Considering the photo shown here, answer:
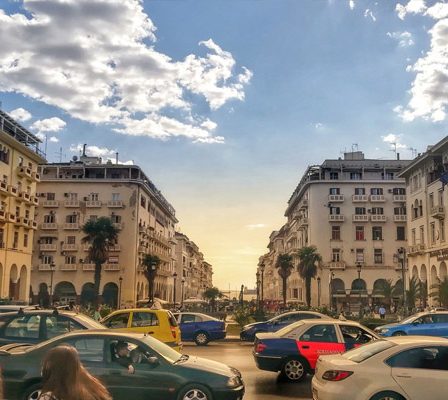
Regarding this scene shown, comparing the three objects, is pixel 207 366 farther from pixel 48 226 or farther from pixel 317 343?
pixel 48 226

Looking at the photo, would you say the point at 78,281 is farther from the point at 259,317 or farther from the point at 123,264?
the point at 259,317

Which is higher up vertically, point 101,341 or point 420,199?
A: point 420,199

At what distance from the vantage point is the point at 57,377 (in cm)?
383

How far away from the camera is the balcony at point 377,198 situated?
243ft

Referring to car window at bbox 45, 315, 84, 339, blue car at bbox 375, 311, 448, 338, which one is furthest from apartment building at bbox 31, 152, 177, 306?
car window at bbox 45, 315, 84, 339

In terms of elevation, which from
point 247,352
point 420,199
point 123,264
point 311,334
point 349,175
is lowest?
point 247,352

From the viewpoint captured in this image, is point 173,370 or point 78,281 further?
point 78,281

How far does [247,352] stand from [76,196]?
54704mm

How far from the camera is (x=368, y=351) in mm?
8969

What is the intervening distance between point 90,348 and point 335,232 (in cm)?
6707

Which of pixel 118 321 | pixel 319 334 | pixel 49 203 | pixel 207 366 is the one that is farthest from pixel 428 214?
pixel 49 203

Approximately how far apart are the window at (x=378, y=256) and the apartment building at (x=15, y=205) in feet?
142

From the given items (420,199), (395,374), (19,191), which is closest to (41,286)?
(19,191)

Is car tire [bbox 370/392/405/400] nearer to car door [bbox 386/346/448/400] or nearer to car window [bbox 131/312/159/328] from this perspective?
car door [bbox 386/346/448/400]
